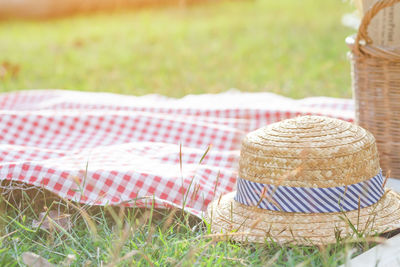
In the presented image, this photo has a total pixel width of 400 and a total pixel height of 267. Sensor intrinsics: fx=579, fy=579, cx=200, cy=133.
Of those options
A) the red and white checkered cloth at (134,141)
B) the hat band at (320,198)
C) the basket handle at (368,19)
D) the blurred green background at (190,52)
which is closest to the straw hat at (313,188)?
the hat band at (320,198)

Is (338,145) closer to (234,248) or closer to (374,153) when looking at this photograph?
(374,153)

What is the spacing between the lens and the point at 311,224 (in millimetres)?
1306

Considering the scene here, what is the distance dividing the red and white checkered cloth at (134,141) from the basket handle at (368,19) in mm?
569

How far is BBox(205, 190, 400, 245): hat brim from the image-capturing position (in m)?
1.27

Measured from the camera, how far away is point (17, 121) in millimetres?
2250

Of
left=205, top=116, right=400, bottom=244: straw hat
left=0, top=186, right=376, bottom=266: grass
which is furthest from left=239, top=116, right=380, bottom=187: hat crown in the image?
left=0, top=186, right=376, bottom=266: grass

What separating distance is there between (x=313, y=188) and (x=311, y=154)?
77mm

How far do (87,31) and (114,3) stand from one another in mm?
2053

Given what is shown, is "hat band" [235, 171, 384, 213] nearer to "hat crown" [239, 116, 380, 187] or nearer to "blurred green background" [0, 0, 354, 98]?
"hat crown" [239, 116, 380, 187]

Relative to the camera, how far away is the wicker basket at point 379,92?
5.71ft

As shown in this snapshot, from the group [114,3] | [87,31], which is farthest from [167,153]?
[114,3]

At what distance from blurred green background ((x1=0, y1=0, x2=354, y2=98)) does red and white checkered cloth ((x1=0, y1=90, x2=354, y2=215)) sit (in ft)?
3.04

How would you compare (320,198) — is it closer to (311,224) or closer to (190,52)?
(311,224)

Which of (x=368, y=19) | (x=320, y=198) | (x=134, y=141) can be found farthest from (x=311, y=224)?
(x=134, y=141)
